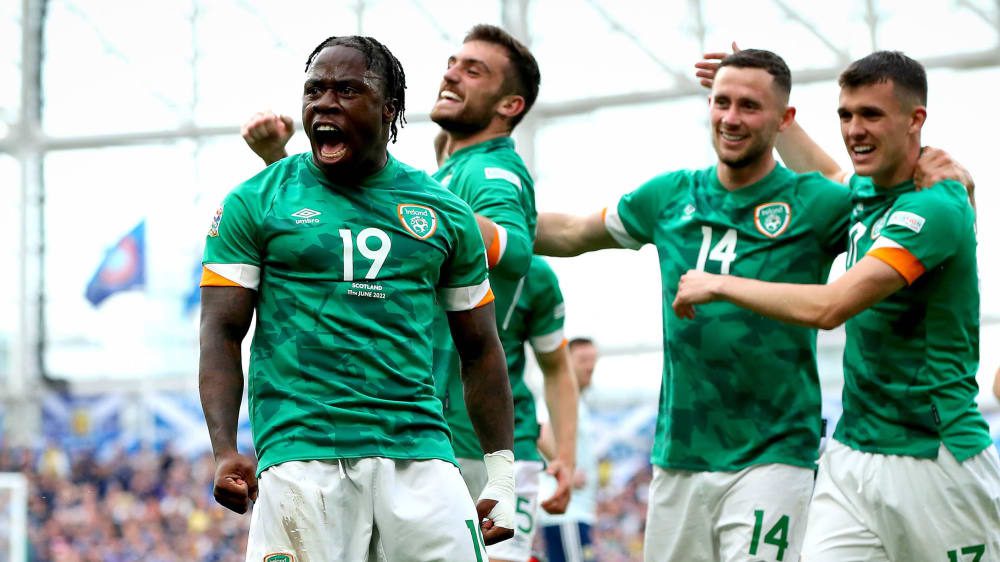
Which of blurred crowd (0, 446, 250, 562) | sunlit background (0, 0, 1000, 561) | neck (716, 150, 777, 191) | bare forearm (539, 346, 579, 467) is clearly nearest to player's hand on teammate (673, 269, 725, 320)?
neck (716, 150, 777, 191)

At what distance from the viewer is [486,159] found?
6012 millimetres

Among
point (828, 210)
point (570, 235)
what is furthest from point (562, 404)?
point (828, 210)

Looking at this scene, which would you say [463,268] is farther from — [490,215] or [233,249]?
[490,215]

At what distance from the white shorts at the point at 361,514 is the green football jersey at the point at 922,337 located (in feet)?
6.25

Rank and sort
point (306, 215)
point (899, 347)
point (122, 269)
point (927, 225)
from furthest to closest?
point (122, 269), point (899, 347), point (927, 225), point (306, 215)

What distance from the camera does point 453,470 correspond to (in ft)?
14.4

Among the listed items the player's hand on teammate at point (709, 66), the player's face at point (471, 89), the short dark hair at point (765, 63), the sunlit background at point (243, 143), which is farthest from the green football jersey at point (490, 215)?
the sunlit background at point (243, 143)

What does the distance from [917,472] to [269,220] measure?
103 inches

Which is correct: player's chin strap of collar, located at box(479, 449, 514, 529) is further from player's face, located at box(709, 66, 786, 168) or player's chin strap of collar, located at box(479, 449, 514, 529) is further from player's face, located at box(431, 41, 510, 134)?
player's face, located at box(431, 41, 510, 134)

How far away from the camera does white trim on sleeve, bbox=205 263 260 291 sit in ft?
13.7

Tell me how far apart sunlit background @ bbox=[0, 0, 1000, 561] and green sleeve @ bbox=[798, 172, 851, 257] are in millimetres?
16920

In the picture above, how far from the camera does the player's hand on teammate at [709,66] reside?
620cm

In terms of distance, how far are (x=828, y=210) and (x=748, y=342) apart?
0.61 m

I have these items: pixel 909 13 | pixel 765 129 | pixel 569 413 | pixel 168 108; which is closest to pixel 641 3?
pixel 909 13
